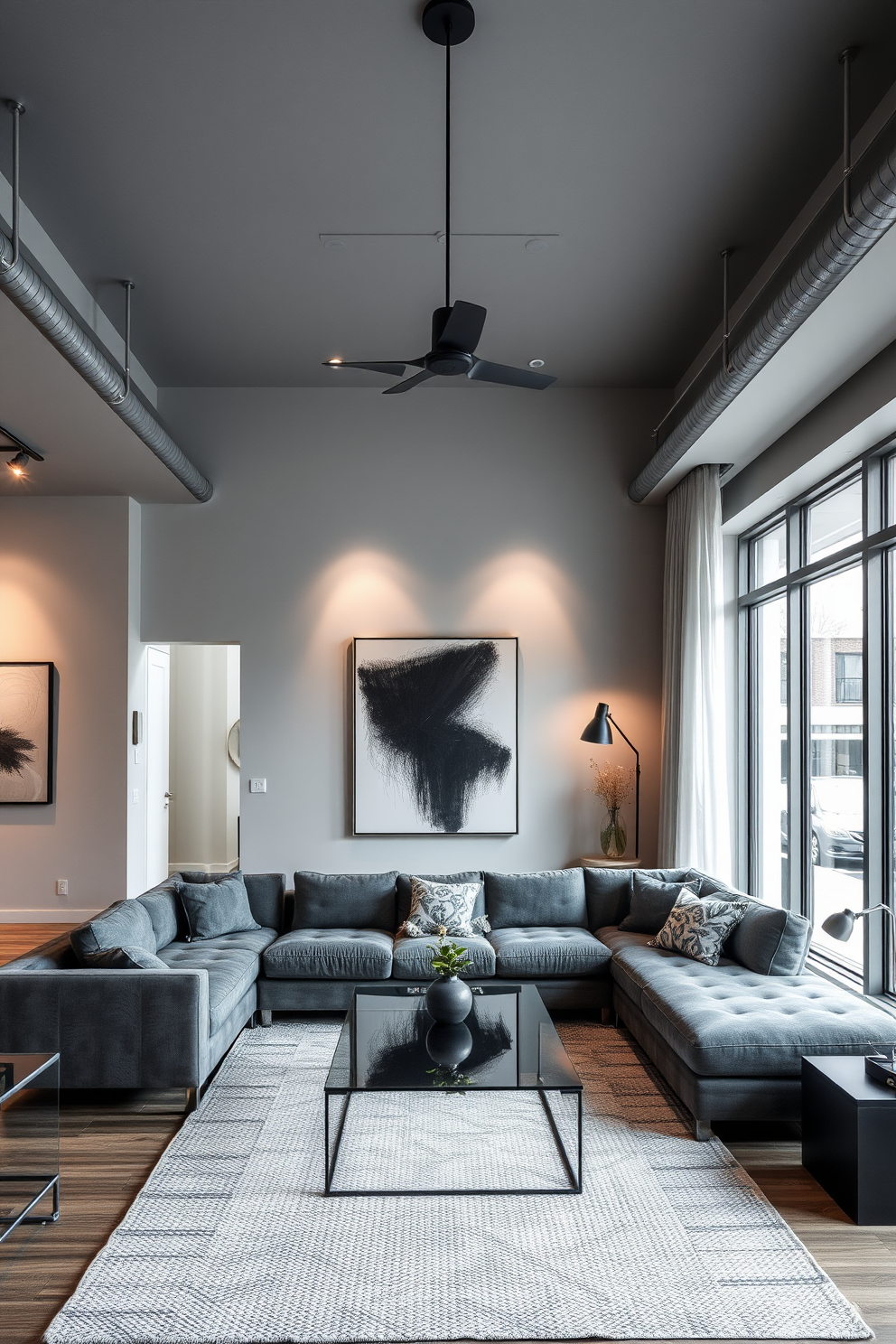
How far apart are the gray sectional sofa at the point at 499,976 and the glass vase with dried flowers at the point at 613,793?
0.84 meters

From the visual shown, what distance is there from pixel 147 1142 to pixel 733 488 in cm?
491

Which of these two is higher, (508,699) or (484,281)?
(484,281)

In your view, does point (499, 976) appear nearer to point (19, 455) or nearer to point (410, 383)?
point (410, 383)

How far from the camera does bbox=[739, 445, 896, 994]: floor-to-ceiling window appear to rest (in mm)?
4484

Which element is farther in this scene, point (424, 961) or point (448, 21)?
point (424, 961)

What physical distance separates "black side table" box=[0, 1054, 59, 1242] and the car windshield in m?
3.72

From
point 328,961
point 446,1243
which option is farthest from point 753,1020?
point 328,961

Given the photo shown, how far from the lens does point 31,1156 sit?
10.1 ft

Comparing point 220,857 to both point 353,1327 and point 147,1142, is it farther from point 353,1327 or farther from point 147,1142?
point 353,1327

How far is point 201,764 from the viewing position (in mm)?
9180

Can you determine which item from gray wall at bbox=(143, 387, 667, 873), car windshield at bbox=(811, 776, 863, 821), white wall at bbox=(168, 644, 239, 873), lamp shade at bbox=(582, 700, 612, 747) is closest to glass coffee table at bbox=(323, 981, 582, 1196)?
car windshield at bbox=(811, 776, 863, 821)

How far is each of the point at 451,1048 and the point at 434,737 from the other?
3.23m

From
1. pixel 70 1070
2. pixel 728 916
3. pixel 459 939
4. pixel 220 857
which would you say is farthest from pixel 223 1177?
pixel 220 857

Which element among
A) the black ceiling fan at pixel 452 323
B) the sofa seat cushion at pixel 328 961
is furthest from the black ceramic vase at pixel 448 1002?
the black ceiling fan at pixel 452 323
